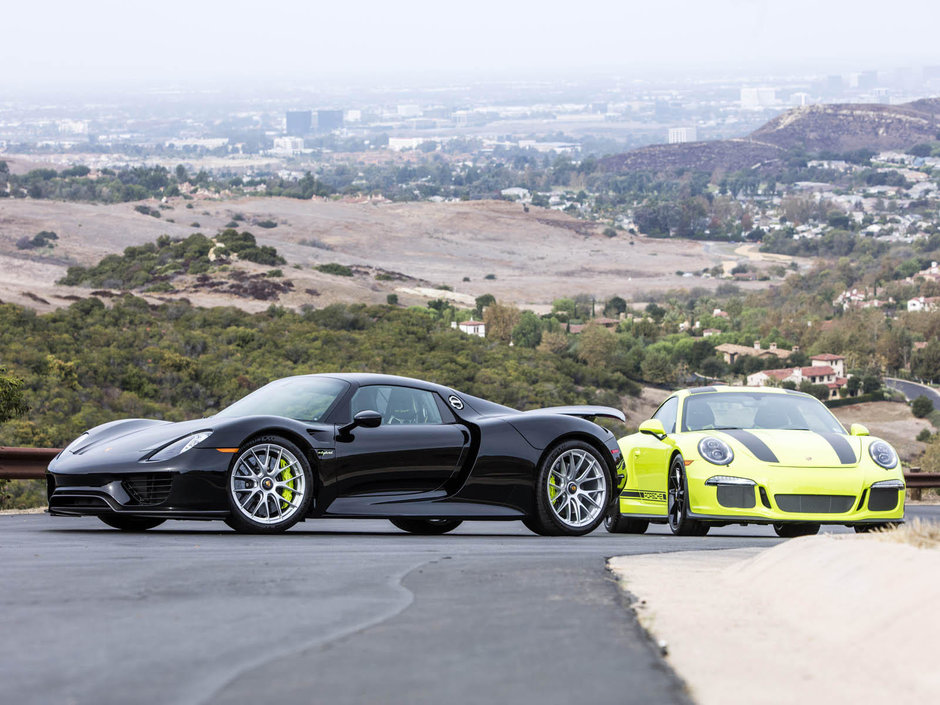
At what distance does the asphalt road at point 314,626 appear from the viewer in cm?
427

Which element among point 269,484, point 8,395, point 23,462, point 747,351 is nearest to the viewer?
point 269,484

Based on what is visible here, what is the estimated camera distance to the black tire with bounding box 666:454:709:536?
34.9 ft

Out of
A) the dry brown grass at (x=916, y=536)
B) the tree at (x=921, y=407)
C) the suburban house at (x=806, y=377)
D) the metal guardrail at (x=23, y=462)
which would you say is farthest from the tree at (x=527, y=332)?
the dry brown grass at (x=916, y=536)

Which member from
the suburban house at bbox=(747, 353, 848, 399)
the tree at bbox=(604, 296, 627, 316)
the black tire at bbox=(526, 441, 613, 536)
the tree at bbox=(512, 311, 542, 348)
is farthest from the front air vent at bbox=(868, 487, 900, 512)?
the tree at bbox=(604, 296, 627, 316)

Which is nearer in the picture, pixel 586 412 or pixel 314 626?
pixel 314 626

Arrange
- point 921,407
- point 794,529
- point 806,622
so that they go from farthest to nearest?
point 921,407, point 794,529, point 806,622

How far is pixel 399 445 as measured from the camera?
971 centimetres

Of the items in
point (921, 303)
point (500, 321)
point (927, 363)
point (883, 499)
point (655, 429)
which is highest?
point (655, 429)

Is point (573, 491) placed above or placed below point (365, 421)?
below

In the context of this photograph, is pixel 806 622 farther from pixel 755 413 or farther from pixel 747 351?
pixel 747 351

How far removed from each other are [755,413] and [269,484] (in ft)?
15.3

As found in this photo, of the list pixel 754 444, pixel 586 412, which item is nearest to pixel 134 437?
pixel 586 412

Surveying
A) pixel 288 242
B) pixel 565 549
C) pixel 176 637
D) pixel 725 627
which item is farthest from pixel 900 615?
pixel 288 242

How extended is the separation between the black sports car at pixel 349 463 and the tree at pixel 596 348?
60883 mm
